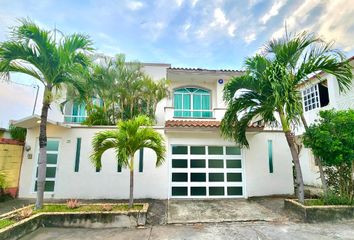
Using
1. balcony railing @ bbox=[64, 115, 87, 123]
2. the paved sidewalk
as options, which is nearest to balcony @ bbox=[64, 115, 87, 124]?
balcony railing @ bbox=[64, 115, 87, 123]

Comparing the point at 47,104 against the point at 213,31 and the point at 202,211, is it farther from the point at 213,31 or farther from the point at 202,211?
the point at 213,31

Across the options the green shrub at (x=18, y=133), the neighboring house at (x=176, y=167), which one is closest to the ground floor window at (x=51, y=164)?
the neighboring house at (x=176, y=167)

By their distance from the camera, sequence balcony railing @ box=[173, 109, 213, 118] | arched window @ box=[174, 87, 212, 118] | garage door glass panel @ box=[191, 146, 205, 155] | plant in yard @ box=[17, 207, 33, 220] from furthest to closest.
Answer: arched window @ box=[174, 87, 212, 118]
balcony railing @ box=[173, 109, 213, 118]
garage door glass panel @ box=[191, 146, 205, 155]
plant in yard @ box=[17, 207, 33, 220]

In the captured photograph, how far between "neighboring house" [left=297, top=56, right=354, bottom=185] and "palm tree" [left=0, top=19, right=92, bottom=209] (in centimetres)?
1276

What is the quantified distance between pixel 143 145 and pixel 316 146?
6724 millimetres

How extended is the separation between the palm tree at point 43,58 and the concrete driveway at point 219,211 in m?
5.18

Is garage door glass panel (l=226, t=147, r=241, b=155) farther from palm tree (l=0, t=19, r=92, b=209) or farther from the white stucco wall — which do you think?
palm tree (l=0, t=19, r=92, b=209)

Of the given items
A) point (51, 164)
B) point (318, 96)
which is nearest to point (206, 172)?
point (51, 164)

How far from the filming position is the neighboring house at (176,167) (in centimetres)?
984

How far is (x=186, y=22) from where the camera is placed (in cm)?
1237

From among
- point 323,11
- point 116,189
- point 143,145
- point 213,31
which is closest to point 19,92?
point 116,189

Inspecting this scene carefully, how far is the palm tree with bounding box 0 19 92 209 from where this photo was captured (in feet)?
20.7

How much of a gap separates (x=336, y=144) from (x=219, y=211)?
5161 mm

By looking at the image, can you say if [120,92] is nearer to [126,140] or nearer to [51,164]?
[51,164]
